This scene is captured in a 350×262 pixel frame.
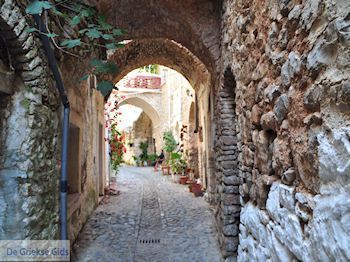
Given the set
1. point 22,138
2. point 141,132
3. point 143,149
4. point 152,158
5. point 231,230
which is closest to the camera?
point 22,138

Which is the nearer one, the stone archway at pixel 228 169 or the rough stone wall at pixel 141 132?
the stone archway at pixel 228 169

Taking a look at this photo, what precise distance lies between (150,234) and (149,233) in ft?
0.17

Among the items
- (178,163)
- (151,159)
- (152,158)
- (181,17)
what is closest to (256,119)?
(181,17)

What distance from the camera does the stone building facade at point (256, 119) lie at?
3.57 ft

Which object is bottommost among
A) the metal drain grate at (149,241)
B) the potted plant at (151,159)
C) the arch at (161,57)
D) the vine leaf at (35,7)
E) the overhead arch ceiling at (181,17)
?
the metal drain grate at (149,241)

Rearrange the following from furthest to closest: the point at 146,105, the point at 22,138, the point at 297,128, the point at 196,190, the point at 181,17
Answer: the point at 146,105
the point at 196,190
the point at 181,17
the point at 22,138
the point at 297,128

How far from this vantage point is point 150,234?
13.9ft

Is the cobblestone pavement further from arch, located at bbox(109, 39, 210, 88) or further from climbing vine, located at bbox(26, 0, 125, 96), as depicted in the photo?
arch, located at bbox(109, 39, 210, 88)

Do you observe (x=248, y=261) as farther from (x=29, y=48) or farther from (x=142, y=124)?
(x=142, y=124)

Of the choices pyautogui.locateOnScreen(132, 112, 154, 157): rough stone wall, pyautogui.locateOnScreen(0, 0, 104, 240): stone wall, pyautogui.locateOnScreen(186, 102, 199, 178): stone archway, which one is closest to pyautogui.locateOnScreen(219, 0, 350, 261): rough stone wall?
pyautogui.locateOnScreen(0, 0, 104, 240): stone wall

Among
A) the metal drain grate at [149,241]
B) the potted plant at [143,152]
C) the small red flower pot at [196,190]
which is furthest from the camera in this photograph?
the potted plant at [143,152]

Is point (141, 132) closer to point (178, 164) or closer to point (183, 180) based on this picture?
point (178, 164)

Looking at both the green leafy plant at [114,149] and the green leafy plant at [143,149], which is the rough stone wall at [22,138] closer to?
the green leafy plant at [114,149]

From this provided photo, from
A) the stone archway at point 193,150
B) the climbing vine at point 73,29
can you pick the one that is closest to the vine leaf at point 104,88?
the climbing vine at point 73,29
